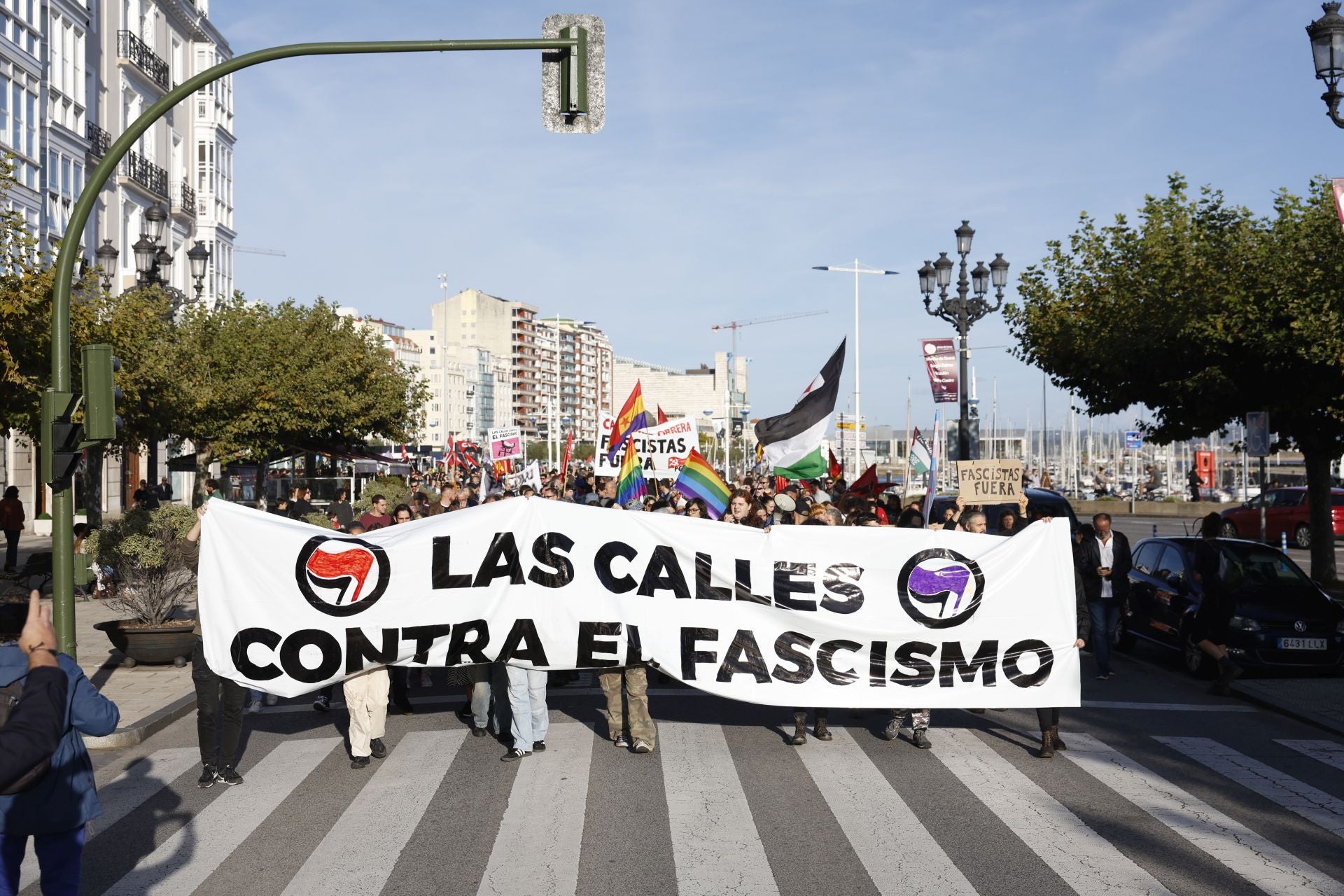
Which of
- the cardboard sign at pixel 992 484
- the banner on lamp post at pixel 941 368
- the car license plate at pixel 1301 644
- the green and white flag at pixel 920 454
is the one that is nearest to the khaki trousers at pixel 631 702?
the car license plate at pixel 1301 644

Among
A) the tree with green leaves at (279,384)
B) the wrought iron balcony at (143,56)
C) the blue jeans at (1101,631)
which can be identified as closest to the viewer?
the blue jeans at (1101,631)

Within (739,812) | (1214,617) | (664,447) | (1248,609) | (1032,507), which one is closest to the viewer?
(739,812)

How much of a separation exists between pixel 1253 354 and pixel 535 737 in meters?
14.9

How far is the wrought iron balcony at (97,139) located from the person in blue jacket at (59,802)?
40.8 metres

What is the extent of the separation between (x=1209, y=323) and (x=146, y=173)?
40.3 metres

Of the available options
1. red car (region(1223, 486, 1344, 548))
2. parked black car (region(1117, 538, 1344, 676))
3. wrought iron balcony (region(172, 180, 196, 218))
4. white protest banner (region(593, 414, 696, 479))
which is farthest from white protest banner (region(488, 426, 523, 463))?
parked black car (region(1117, 538, 1344, 676))

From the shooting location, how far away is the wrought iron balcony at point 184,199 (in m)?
52.1

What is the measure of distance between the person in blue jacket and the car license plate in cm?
1202

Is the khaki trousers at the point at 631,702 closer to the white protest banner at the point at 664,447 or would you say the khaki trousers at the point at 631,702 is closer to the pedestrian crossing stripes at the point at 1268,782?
the pedestrian crossing stripes at the point at 1268,782

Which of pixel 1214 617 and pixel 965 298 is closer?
→ pixel 1214 617

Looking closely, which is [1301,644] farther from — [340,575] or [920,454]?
[920,454]

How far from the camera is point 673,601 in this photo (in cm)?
1019

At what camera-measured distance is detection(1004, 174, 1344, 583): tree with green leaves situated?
1927 centimetres

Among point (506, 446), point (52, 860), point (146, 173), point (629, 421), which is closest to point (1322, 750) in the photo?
point (52, 860)
